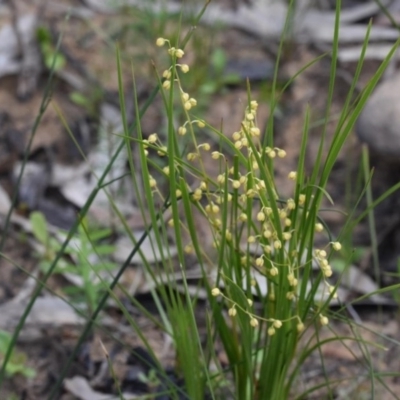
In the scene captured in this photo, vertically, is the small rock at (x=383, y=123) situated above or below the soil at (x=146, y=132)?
above

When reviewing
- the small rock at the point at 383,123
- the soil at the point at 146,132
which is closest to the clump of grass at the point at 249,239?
the soil at the point at 146,132

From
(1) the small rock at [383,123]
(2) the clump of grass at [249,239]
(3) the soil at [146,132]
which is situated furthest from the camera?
(1) the small rock at [383,123]

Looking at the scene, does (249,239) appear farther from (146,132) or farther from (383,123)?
(146,132)

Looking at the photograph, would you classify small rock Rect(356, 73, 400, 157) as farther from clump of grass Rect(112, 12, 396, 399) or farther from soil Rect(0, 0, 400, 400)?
clump of grass Rect(112, 12, 396, 399)

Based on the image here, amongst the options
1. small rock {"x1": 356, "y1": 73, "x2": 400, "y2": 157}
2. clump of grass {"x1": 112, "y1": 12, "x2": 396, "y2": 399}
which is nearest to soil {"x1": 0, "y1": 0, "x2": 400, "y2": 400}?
small rock {"x1": 356, "y1": 73, "x2": 400, "y2": 157}

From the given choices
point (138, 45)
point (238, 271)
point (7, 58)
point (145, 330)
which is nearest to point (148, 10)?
point (138, 45)

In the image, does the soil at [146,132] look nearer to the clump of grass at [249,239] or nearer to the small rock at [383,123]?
the small rock at [383,123]
